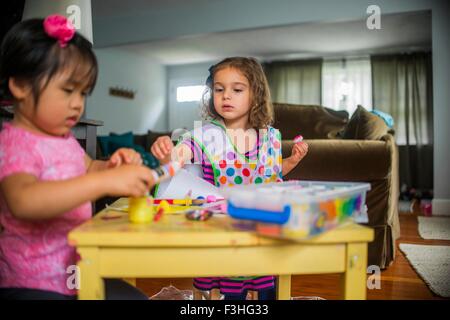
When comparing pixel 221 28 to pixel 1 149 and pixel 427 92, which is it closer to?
pixel 427 92

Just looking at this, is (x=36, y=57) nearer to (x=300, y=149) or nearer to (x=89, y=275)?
(x=89, y=275)

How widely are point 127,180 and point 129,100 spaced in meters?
6.26

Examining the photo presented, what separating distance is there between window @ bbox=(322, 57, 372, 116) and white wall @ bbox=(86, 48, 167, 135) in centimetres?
301

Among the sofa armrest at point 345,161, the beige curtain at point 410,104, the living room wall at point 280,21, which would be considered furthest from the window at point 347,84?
the sofa armrest at point 345,161

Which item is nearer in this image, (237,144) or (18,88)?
(18,88)

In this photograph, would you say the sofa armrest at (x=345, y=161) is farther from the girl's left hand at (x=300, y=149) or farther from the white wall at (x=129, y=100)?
the white wall at (x=129, y=100)

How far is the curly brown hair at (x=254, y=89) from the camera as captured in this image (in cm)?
113

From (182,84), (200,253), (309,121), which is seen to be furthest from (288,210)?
(182,84)

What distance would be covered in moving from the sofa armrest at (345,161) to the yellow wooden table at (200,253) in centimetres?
139

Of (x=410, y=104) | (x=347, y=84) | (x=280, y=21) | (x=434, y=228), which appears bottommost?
(x=434, y=228)

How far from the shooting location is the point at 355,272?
55cm

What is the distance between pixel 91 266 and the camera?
504 mm

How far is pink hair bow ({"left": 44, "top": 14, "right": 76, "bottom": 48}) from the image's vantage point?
580 mm
